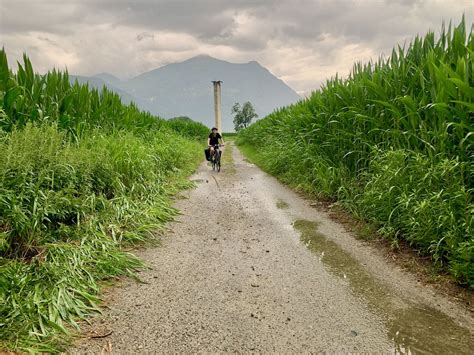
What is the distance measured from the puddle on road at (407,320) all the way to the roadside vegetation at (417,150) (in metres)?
0.65

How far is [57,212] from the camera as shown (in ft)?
11.1

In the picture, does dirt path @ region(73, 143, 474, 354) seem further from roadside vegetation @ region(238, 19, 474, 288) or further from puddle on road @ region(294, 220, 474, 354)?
roadside vegetation @ region(238, 19, 474, 288)

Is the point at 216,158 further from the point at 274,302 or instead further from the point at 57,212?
the point at 274,302

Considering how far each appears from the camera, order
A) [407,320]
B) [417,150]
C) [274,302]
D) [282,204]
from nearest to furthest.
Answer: [407,320] → [274,302] → [417,150] → [282,204]

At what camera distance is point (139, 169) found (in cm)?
602

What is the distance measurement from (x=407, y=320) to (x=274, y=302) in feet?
3.54

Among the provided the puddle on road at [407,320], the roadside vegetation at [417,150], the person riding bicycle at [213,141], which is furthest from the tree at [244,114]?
the puddle on road at [407,320]

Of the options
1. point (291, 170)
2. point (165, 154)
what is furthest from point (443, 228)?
point (165, 154)

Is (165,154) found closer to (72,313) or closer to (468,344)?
(72,313)

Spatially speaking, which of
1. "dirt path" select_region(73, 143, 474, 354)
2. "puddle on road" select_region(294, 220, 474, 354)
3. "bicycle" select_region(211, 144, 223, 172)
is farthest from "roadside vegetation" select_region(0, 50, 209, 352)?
"bicycle" select_region(211, 144, 223, 172)

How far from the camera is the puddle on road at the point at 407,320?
233 centimetres

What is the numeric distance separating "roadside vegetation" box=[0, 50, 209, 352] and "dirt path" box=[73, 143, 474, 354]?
0.30 meters

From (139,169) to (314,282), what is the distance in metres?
3.95

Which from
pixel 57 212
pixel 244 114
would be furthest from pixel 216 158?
pixel 244 114
